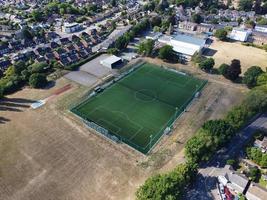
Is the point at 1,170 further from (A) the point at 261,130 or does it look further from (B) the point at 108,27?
(B) the point at 108,27

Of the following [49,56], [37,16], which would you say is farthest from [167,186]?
[37,16]

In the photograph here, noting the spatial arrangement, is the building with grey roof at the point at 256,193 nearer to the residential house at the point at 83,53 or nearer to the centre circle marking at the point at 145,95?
the centre circle marking at the point at 145,95

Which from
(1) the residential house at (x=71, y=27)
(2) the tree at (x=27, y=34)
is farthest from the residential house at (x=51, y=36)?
(2) the tree at (x=27, y=34)

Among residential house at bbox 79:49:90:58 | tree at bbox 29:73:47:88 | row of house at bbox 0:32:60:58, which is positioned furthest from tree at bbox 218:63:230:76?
row of house at bbox 0:32:60:58

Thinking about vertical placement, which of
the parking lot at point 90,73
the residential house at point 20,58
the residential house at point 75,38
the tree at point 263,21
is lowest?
the parking lot at point 90,73

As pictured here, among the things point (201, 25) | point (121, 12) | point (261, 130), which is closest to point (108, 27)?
point (121, 12)

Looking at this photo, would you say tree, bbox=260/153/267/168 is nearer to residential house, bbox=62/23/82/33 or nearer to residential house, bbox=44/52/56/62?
residential house, bbox=44/52/56/62
